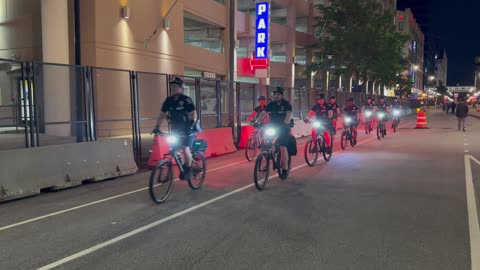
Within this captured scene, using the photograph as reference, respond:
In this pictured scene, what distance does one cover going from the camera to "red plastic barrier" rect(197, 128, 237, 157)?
14273 millimetres

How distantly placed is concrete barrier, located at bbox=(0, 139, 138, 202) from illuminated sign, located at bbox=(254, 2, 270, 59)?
852 inches

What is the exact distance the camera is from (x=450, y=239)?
223 inches

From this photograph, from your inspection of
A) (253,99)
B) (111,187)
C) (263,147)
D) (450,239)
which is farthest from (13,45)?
(450,239)

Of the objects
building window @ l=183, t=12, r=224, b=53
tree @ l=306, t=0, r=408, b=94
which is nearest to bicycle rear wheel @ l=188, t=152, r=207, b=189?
building window @ l=183, t=12, r=224, b=53

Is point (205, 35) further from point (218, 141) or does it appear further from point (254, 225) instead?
point (254, 225)

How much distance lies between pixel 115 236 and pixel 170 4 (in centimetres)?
1906

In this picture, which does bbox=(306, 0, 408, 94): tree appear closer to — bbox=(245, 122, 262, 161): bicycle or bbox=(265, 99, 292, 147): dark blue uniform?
bbox=(245, 122, 262, 161): bicycle

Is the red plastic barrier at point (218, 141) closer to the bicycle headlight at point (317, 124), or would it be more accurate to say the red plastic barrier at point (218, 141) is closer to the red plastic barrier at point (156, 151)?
the red plastic barrier at point (156, 151)

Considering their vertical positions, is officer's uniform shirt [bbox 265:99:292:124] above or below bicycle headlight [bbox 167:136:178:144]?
above

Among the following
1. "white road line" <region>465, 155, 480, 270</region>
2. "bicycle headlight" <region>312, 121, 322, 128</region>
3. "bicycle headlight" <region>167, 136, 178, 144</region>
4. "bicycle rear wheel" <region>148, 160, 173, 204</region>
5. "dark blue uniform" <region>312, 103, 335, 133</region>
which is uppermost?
"dark blue uniform" <region>312, 103, 335, 133</region>

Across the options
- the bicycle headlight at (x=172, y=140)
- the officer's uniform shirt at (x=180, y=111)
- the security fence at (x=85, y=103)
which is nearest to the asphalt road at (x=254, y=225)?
the bicycle headlight at (x=172, y=140)

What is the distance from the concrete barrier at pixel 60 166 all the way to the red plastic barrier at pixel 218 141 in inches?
135

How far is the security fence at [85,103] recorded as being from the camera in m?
10.7

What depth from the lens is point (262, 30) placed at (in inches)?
1236
